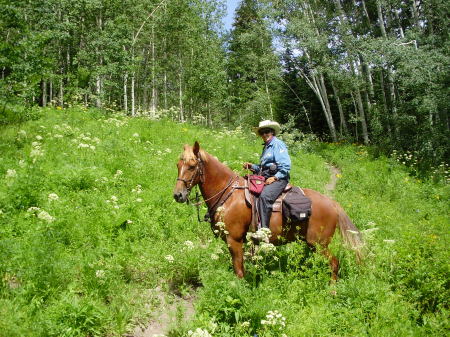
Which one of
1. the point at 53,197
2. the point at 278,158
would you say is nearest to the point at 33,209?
the point at 53,197

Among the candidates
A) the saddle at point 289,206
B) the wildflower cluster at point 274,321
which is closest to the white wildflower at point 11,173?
the saddle at point 289,206

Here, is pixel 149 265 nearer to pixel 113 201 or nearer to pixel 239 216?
pixel 239 216

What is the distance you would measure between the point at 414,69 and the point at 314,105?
15.3m

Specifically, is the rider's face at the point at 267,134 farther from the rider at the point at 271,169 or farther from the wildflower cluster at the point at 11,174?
the wildflower cluster at the point at 11,174

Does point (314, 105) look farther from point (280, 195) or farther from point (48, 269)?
point (48, 269)

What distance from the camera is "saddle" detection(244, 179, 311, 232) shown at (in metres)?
6.14

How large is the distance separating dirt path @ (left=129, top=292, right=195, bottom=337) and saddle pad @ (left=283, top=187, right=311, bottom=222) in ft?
7.79

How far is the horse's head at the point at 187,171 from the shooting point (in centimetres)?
566

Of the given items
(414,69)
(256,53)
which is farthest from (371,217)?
(256,53)

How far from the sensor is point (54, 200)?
308 inches

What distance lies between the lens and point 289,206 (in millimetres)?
6184

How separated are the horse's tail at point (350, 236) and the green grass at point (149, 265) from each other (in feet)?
0.62

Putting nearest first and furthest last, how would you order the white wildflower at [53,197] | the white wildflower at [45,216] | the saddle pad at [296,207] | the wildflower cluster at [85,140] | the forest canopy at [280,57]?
the saddle pad at [296,207] < the white wildflower at [45,216] < the white wildflower at [53,197] < the wildflower cluster at [85,140] < the forest canopy at [280,57]

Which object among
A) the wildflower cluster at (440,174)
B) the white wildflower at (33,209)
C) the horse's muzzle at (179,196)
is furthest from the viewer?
the wildflower cluster at (440,174)
